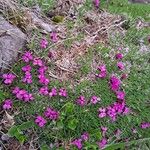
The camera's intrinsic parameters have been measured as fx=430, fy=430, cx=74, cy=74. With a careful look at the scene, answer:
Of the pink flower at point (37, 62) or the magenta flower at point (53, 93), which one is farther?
the pink flower at point (37, 62)

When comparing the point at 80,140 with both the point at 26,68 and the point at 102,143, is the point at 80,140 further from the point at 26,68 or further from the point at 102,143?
the point at 26,68

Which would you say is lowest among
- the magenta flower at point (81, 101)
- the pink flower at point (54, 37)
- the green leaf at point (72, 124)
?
the green leaf at point (72, 124)

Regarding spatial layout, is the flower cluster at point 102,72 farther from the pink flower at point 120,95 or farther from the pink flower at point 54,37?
the pink flower at point 54,37

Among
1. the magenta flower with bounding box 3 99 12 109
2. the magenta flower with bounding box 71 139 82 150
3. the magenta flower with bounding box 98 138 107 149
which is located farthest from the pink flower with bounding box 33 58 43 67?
the magenta flower with bounding box 98 138 107 149

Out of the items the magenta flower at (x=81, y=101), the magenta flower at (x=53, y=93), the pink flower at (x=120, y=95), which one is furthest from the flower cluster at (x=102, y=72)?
the magenta flower at (x=53, y=93)

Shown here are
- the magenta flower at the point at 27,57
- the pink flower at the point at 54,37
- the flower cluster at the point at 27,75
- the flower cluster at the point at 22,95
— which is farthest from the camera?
the pink flower at the point at 54,37

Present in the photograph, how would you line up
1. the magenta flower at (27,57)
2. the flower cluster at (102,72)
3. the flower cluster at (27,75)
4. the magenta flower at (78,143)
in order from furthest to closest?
the flower cluster at (102,72) → the magenta flower at (27,57) → the flower cluster at (27,75) → the magenta flower at (78,143)

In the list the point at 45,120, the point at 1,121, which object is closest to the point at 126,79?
the point at 45,120

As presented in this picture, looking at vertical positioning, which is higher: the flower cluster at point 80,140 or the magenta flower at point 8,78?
the magenta flower at point 8,78

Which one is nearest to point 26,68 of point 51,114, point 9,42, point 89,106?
point 9,42
